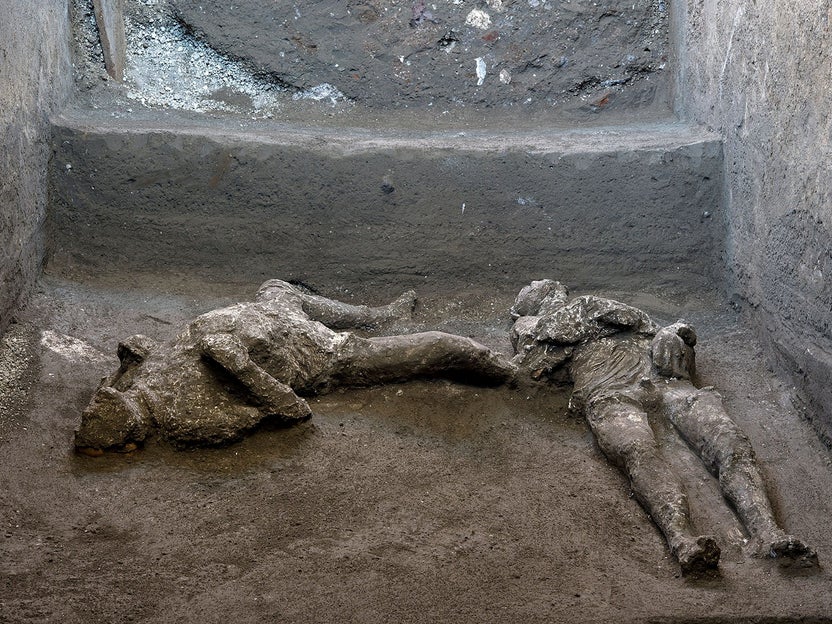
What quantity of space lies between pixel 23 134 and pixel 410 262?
2.03 m

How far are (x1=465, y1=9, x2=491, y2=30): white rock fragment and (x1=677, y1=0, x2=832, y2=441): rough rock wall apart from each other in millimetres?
1473

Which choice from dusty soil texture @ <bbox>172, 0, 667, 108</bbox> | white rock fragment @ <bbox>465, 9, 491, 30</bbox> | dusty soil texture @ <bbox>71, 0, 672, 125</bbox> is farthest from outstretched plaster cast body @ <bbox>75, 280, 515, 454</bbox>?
white rock fragment @ <bbox>465, 9, 491, 30</bbox>

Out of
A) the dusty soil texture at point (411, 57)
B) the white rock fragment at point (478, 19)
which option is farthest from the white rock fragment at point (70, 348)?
the white rock fragment at point (478, 19)

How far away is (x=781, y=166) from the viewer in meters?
4.44

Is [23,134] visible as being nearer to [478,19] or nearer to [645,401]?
[478,19]

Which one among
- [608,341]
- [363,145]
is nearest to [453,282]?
[363,145]

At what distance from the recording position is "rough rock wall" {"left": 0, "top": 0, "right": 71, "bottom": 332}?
4535 mm

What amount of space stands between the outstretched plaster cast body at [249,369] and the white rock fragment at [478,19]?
8.69 ft

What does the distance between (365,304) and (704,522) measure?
2478 millimetres

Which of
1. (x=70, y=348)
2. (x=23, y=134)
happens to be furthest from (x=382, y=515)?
(x=23, y=134)

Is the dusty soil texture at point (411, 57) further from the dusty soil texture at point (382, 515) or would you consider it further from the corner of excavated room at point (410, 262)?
the dusty soil texture at point (382, 515)

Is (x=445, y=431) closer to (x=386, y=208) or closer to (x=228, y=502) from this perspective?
(x=228, y=502)

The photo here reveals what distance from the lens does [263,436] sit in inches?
150

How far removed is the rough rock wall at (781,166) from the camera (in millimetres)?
3973
